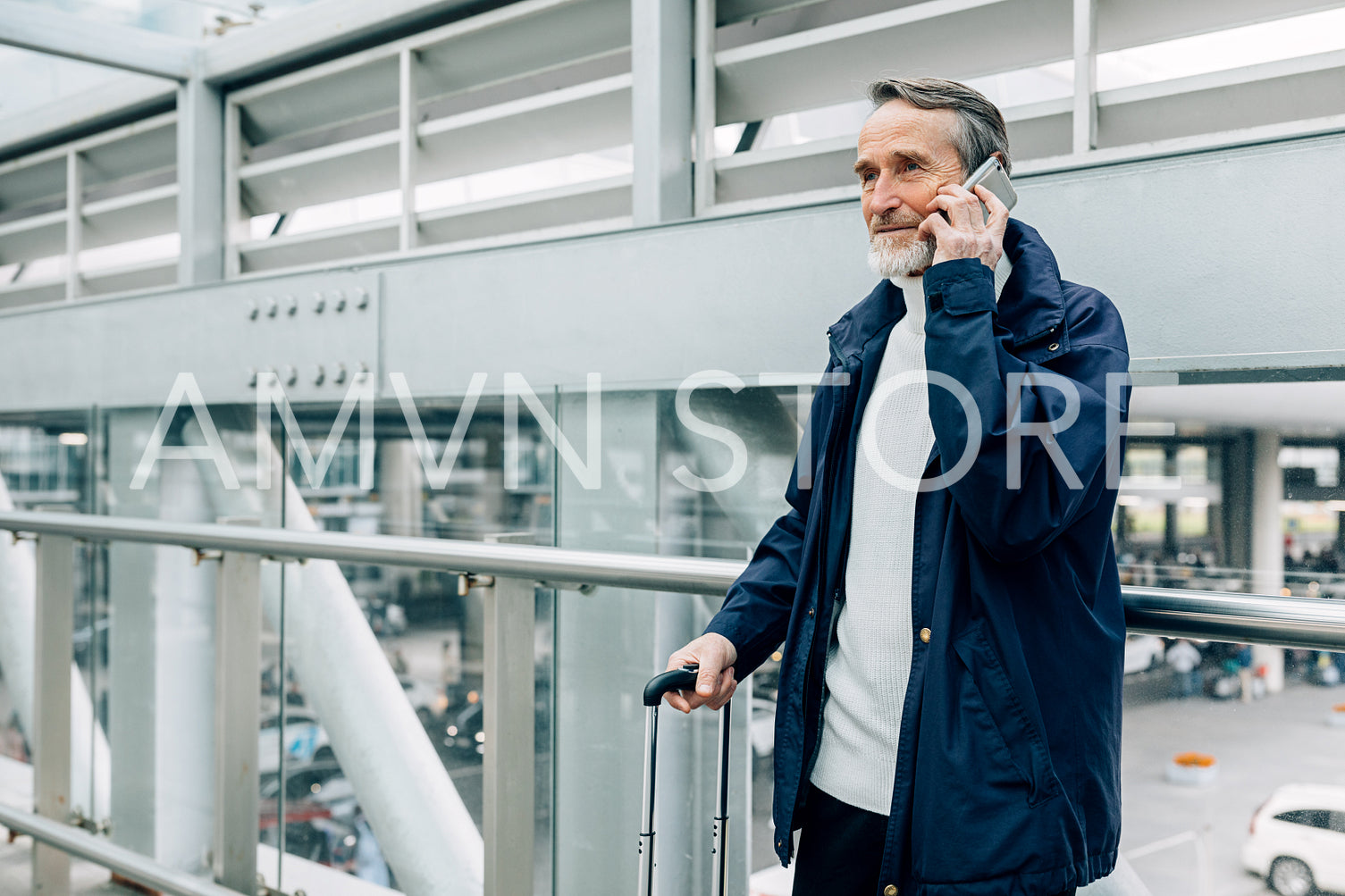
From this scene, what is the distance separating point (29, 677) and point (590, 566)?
3641 millimetres

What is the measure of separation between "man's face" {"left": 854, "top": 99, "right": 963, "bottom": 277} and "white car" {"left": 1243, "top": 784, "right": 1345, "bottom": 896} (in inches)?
43.0

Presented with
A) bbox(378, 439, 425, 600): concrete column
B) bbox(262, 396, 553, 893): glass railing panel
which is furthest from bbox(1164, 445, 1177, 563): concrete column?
bbox(378, 439, 425, 600): concrete column

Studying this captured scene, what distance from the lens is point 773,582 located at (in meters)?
1.59

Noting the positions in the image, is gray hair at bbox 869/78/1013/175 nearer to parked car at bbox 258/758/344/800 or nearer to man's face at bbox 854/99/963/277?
man's face at bbox 854/99/963/277

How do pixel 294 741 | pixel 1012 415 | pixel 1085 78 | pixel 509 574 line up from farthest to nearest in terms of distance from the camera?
1. pixel 294 741
2. pixel 1085 78
3. pixel 509 574
4. pixel 1012 415

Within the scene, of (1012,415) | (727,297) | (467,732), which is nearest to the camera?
(1012,415)

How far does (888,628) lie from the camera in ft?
4.71

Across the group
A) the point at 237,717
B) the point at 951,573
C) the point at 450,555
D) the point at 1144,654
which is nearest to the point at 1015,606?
the point at 951,573

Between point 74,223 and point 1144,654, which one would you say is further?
point 74,223

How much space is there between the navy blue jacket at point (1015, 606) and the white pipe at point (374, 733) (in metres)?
1.16

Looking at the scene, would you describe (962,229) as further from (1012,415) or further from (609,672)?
(609,672)

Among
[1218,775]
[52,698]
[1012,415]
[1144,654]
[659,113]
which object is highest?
[659,113]

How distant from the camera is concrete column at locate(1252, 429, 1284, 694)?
270cm

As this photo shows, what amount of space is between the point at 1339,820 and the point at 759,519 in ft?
4.75
